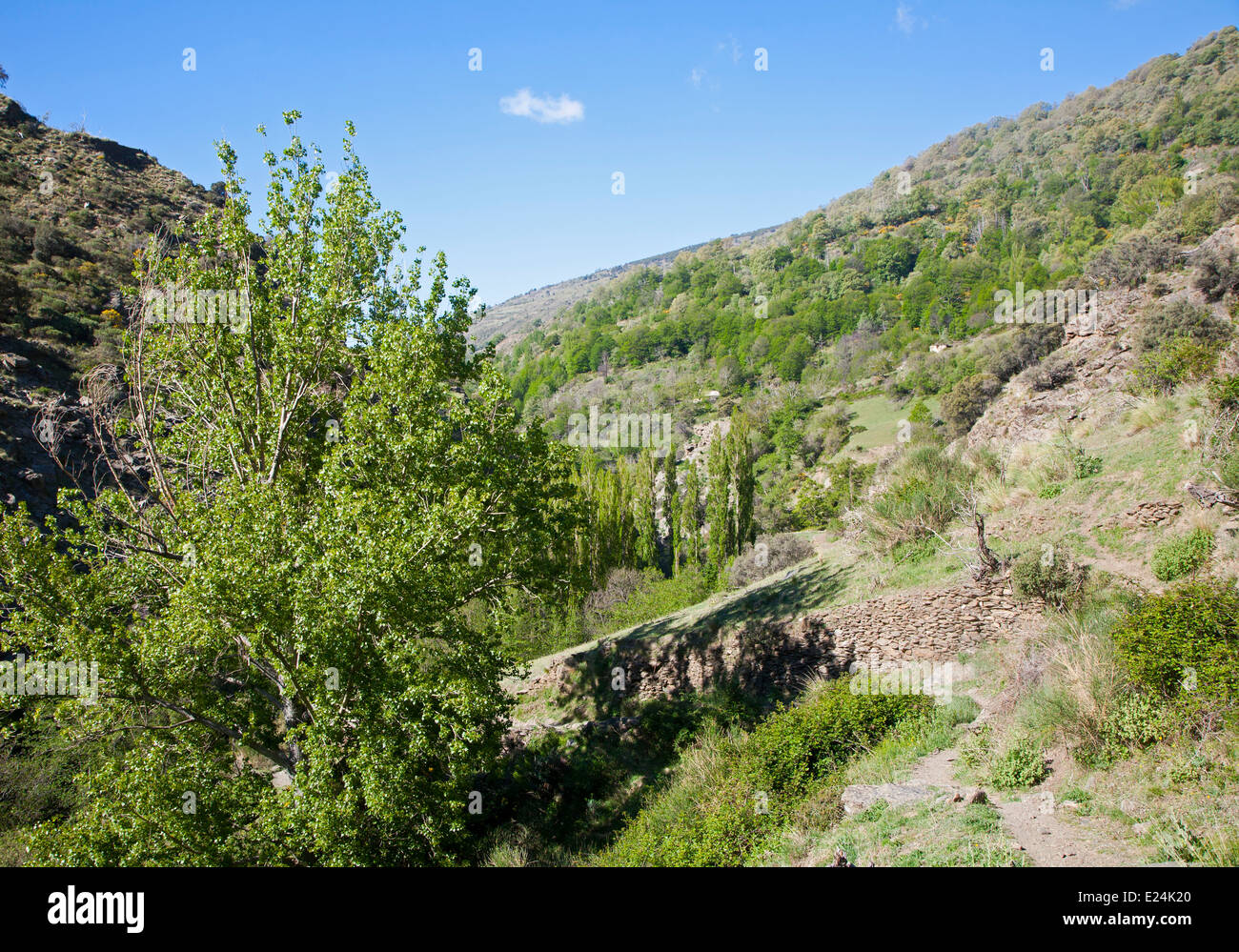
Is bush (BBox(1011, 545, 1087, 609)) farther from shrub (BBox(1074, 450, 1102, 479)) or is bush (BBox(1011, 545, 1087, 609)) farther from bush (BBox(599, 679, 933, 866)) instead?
shrub (BBox(1074, 450, 1102, 479))

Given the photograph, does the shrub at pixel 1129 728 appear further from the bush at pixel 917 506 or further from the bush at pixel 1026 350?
the bush at pixel 1026 350

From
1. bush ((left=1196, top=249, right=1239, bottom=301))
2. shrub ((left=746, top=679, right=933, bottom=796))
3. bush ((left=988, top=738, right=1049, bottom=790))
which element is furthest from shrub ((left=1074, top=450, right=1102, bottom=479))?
bush ((left=1196, top=249, right=1239, bottom=301))

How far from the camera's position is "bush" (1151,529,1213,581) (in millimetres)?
10070

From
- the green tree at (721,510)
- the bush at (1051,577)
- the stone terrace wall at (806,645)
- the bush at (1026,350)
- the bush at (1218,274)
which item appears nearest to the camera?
the bush at (1051,577)

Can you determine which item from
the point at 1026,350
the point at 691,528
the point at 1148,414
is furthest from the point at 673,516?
the point at 1148,414

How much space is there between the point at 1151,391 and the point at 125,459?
23.0 metres

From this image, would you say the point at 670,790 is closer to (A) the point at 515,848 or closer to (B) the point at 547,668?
(A) the point at 515,848

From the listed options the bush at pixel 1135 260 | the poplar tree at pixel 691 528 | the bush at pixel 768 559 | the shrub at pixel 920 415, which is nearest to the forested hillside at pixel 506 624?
the bush at pixel 768 559

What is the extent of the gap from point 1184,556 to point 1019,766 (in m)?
5.28

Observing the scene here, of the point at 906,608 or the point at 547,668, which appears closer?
the point at 906,608

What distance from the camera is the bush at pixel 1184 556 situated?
33.0 ft

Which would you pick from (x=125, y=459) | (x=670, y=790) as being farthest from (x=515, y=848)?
(x=125, y=459)

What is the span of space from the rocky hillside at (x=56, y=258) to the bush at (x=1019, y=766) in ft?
80.9

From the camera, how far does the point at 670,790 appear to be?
468 inches
